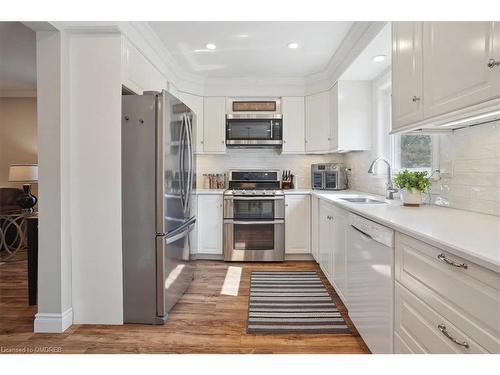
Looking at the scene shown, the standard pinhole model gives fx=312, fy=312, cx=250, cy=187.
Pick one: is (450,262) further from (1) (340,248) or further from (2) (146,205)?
(2) (146,205)

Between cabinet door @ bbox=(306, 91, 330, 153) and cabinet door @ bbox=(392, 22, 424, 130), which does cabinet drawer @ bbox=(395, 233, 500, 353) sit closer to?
cabinet door @ bbox=(392, 22, 424, 130)

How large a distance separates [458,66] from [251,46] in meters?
2.30

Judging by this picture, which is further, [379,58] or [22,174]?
[22,174]

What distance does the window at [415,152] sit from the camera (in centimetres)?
238

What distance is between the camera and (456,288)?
1089 mm

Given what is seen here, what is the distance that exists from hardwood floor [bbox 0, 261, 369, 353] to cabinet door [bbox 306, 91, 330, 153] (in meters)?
2.09

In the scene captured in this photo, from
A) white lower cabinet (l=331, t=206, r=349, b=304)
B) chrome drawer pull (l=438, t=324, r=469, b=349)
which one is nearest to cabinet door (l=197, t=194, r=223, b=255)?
white lower cabinet (l=331, t=206, r=349, b=304)

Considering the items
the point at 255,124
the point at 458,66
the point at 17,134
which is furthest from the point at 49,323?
the point at 17,134

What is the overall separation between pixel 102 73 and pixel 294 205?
2.61 metres

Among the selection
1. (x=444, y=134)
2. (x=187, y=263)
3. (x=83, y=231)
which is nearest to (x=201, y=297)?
(x=187, y=263)

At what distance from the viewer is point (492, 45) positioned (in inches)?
47.9

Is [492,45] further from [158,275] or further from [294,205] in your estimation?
[294,205]

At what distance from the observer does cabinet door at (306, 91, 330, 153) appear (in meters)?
4.14

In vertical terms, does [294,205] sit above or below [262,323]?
above
